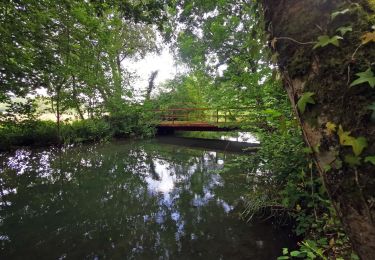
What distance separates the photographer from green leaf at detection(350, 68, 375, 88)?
626mm

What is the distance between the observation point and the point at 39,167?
25.9 ft

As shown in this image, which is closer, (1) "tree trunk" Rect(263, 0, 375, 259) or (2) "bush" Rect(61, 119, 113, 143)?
(1) "tree trunk" Rect(263, 0, 375, 259)

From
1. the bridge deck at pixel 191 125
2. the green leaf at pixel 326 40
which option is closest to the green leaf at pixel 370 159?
the green leaf at pixel 326 40

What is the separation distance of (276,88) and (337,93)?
3.38 m

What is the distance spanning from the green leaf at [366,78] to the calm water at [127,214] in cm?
310

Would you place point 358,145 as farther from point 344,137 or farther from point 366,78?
point 366,78

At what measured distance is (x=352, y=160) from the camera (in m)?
0.63

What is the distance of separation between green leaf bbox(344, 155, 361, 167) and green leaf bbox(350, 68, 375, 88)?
18 centimetres

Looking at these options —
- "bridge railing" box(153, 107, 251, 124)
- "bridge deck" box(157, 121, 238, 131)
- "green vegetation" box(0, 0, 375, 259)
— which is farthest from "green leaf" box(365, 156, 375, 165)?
"bridge railing" box(153, 107, 251, 124)

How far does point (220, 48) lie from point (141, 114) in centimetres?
779

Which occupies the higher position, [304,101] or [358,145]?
[304,101]

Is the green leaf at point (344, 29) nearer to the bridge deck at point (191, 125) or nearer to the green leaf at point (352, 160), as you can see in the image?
the green leaf at point (352, 160)

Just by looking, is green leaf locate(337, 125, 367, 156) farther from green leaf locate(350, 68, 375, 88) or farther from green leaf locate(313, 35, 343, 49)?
green leaf locate(313, 35, 343, 49)

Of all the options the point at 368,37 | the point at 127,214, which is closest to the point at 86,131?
the point at 127,214
